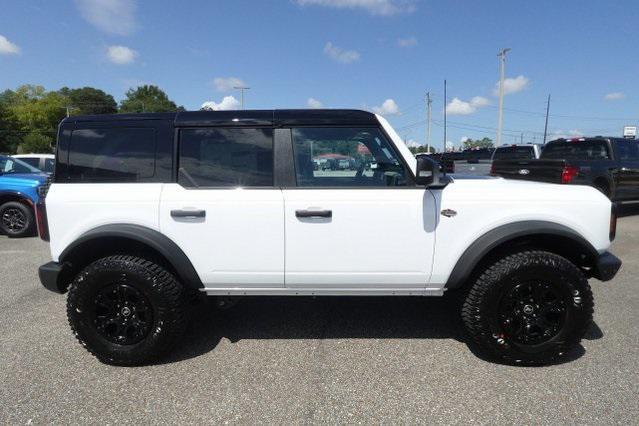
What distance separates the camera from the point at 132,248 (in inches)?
119

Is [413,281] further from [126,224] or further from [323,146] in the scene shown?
[126,224]

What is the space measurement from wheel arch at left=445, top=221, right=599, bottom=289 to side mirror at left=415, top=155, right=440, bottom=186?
549mm

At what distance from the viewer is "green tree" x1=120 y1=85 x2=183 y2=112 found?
90.6 metres

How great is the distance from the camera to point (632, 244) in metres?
6.49

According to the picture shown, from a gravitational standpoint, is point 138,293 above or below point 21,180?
below

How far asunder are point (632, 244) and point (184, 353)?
7.08m

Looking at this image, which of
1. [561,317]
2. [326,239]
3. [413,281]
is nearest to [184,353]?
[326,239]

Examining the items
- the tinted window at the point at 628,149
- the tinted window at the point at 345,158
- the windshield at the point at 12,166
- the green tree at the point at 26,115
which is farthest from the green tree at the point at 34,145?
the tinted window at the point at 345,158

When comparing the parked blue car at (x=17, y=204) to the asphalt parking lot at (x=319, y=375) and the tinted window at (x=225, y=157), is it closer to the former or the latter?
the asphalt parking lot at (x=319, y=375)

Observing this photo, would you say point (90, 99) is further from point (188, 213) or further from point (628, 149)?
point (188, 213)

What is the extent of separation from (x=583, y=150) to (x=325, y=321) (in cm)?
825

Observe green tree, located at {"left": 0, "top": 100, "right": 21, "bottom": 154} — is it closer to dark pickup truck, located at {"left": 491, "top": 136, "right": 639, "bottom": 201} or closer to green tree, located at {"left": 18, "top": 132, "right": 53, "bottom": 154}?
green tree, located at {"left": 18, "top": 132, "right": 53, "bottom": 154}

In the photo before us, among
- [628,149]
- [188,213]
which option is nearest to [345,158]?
[188,213]

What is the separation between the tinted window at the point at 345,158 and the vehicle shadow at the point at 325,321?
124 cm
